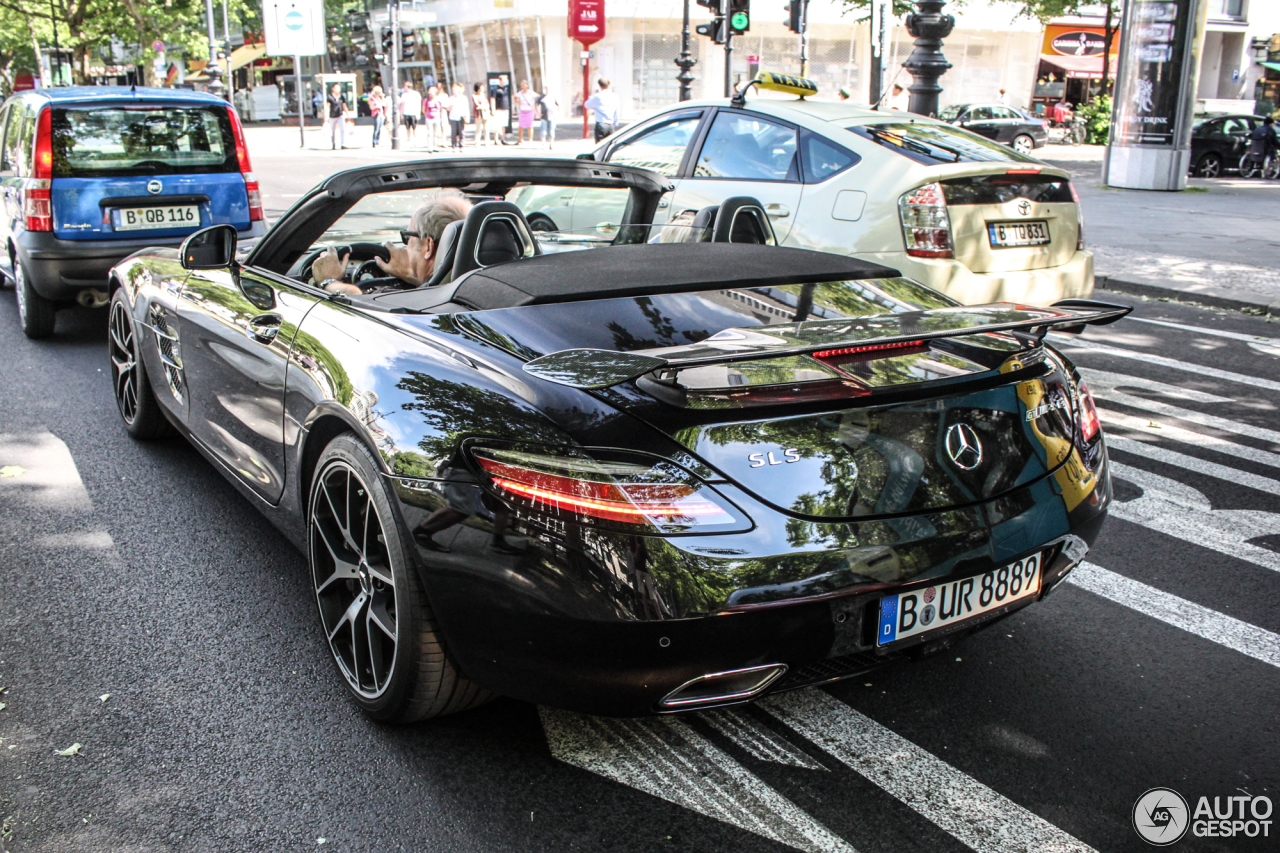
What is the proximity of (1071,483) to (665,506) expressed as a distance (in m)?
1.15

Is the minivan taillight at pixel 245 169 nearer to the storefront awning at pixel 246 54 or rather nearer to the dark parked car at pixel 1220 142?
the dark parked car at pixel 1220 142

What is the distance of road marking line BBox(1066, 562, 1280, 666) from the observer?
3.30 m

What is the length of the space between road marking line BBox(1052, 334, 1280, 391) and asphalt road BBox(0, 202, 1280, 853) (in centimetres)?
297

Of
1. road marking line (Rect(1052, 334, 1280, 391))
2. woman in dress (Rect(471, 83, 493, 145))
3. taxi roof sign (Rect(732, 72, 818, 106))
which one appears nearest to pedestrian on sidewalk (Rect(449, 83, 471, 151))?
woman in dress (Rect(471, 83, 493, 145))

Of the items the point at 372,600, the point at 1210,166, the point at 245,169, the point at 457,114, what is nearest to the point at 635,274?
the point at 372,600

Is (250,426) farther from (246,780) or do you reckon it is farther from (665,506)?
(665,506)

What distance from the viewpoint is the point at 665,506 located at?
2.20 meters

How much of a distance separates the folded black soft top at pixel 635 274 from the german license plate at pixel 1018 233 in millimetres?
3284

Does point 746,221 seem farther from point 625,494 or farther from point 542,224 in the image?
point 625,494

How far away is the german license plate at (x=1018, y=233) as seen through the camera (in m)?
6.35

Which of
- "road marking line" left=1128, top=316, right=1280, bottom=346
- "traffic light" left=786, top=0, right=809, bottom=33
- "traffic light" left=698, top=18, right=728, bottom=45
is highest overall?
"traffic light" left=786, top=0, right=809, bottom=33

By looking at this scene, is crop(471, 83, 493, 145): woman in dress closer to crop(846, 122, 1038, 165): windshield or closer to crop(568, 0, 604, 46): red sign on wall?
crop(568, 0, 604, 46): red sign on wall

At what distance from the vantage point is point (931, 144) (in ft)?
21.9

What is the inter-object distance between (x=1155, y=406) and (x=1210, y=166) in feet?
71.8
